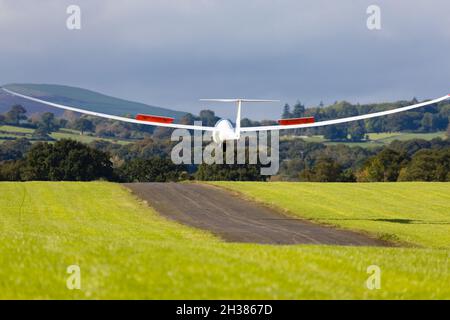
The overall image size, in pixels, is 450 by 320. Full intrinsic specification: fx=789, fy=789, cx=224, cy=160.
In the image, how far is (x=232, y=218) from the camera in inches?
2256

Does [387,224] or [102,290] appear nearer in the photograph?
[102,290]

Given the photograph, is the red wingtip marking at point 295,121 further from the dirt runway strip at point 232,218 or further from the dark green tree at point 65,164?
the dark green tree at point 65,164

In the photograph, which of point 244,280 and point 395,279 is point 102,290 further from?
point 395,279

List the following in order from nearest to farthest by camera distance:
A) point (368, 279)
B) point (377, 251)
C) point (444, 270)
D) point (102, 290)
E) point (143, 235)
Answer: point (102, 290)
point (368, 279)
point (444, 270)
point (377, 251)
point (143, 235)

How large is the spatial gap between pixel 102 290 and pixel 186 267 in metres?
2.46

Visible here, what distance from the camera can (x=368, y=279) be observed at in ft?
61.5

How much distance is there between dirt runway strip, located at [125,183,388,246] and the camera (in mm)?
44906

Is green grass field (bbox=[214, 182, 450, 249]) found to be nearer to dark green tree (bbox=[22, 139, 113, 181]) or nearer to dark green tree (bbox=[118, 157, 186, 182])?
dark green tree (bbox=[22, 139, 113, 181])

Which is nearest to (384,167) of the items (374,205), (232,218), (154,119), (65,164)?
(65,164)

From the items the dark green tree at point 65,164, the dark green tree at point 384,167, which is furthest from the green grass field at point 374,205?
the dark green tree at point 65,164

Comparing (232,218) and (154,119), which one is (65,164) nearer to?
(154,119)

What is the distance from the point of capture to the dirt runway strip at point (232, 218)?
44.9m

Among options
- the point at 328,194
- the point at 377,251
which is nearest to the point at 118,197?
the point at 328,194

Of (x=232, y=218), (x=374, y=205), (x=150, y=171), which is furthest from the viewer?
Answer: (x=150, y=171)
